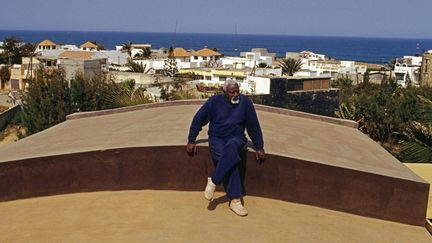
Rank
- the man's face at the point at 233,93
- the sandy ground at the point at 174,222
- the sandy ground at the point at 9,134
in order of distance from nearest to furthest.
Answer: the sandy ground at the point at 174,222
the man's face at the point at 233,93
the sandy ground at the point at 9,134

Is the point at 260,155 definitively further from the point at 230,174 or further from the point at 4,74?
the point at 4,74

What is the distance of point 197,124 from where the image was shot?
641 cm

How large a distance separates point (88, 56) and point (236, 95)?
65074 millimetres

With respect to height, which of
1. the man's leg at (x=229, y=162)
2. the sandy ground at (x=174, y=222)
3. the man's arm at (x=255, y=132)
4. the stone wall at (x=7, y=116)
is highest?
the man's arm at (x=255, y=132)

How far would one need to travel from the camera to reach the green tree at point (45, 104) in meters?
18.8

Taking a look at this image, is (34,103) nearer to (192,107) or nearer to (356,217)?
(192,107)

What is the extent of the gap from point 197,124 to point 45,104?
14.6 m

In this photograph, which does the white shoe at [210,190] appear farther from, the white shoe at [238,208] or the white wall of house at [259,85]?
the white wall of house at [259,85]

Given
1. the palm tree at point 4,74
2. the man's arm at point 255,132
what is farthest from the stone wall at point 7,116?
the man's arm at point 255,132

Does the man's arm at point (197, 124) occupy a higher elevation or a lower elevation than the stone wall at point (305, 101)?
higher

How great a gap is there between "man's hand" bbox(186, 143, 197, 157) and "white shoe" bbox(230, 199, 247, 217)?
805mm

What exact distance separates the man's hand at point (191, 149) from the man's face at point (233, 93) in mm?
677

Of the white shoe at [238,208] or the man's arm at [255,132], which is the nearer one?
the white shoe at [238,208]

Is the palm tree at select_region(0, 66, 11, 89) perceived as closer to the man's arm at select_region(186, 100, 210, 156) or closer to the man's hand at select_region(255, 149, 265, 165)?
the man's arm at select_region(186, 100, 210, 156)
